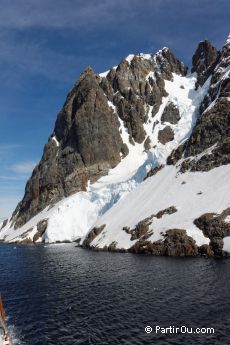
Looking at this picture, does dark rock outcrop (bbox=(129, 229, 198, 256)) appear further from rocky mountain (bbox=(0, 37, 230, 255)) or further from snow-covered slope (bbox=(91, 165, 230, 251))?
snow-covered slope (bbox=(91, 165, 230, 251))

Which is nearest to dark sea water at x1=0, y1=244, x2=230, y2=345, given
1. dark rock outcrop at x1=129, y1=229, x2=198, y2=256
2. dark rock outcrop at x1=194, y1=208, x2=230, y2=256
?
dark rock outcrop at x1=129, y1=229, x2=198, y2=256

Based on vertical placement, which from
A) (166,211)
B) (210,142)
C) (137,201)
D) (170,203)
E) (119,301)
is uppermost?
(210,142)

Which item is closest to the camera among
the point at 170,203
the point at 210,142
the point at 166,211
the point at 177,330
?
the point at 177,330

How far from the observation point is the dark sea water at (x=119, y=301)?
3603cm

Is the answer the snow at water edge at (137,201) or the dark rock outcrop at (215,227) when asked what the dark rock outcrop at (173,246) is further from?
the dark rock outcrop at (215,227)

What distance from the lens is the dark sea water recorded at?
36.0 m

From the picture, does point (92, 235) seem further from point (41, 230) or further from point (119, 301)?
point (119, 301)

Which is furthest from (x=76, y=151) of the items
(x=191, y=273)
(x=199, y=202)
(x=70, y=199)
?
(x=191, y=273)

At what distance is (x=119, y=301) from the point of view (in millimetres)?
47469

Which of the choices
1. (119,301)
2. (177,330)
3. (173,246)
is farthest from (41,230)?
(177,330)

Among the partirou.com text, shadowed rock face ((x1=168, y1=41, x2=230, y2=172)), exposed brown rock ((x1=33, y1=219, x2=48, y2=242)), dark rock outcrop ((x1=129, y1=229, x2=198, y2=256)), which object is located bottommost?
the partirou.com text

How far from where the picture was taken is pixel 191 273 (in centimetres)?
6069

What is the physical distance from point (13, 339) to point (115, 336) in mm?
9475

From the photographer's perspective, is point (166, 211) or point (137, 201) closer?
point (166, 211)
